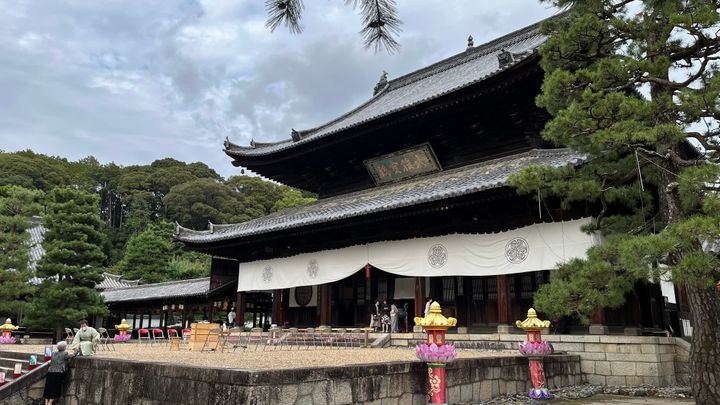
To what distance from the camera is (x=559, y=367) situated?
32.0ft

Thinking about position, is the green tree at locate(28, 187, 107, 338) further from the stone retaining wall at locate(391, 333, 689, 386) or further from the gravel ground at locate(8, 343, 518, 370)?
the stone retaining wall at locate(391, 333, 689, 386)

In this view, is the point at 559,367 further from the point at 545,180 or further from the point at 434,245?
the point at 434,245

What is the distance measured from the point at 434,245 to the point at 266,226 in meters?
6.30

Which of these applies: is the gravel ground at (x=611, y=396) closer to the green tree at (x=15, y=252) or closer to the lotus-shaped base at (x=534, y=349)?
the lotus-shaped base at (x=534, y=349)

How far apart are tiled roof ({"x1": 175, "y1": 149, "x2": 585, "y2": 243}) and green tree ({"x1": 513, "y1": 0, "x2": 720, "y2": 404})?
4.41 feet

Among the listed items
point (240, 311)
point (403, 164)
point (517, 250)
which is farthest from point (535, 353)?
point (240, 311)

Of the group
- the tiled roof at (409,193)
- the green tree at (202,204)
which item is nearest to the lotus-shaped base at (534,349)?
the tiled roof at (409,193)

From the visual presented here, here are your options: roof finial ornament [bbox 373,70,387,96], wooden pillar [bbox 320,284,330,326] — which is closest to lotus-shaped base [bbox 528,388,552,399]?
wooden pillar [bbox 320,284,330,326]

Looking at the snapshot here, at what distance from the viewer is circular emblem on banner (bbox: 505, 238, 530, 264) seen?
39.9 ft

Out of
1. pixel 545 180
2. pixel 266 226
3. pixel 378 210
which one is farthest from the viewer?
pixel 266 226

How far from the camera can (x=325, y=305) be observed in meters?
16.6

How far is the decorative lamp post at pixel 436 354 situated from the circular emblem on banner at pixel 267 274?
12.1 m

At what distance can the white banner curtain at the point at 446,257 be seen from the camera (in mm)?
11641

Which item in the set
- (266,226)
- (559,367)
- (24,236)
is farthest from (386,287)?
(24,236)
